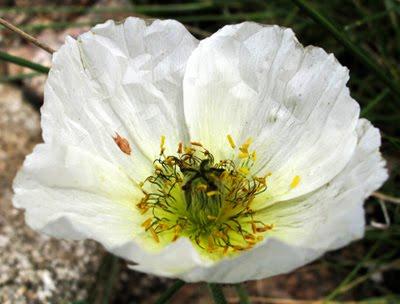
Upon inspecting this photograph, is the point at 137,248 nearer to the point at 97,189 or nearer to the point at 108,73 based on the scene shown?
the point at 97,189

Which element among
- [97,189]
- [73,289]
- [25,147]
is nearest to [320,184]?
[97,189]

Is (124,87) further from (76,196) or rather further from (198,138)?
(76,196)

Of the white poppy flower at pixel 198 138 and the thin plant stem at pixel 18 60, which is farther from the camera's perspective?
the thin plant stem at pixel 18 60

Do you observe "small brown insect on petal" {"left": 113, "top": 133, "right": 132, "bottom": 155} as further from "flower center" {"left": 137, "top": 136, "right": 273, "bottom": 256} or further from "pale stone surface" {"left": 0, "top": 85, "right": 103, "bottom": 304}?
"pale stone surface" {"left": 0, "top": 85, "right": 103, "bottom": 304}

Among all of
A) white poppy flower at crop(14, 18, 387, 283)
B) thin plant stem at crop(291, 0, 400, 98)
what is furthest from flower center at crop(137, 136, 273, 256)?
thin plant stem at crop(291, 0, 400, 98)

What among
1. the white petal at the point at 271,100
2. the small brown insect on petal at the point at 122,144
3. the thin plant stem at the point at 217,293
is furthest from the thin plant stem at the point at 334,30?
the thin plant stem at the point at 217,293

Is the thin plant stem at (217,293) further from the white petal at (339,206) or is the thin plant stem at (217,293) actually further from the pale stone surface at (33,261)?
the pale stone surface at (33,261)
